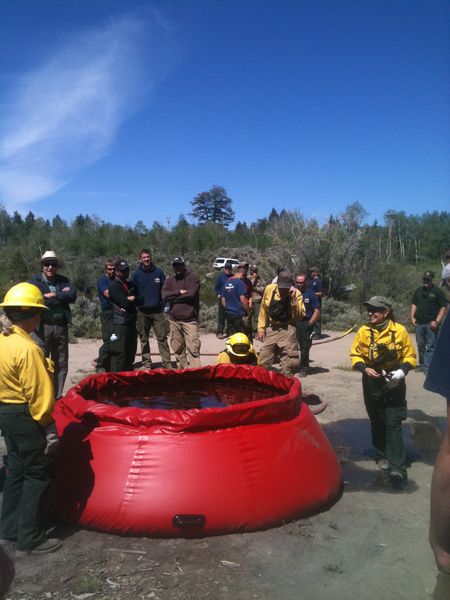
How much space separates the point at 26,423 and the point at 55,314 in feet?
11.6

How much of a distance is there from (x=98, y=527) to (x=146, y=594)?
0.96m

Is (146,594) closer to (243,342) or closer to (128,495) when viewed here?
(128,495)

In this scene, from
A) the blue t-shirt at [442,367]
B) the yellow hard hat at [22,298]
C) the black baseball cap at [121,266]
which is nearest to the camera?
the blue t-shirt at [442,367]

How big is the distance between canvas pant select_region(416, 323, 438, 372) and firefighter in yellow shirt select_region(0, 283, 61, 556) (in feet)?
25.0

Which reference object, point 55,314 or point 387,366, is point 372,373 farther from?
point 55,314

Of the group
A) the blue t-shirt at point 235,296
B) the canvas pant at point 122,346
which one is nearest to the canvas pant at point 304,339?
the blue t-shirt at point 235,296

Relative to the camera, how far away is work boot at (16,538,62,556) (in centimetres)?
373

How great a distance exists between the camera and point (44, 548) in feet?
12.3

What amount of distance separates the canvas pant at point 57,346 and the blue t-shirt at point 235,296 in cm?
402

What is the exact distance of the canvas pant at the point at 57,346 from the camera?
23.3 feet

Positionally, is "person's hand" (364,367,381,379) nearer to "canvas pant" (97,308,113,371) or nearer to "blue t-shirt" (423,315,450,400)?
"blue t-shirt" (423,315,450,400)

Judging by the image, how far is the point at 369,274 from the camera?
22969 millimetres

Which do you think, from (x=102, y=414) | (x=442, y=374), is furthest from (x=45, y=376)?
(x=442, y=374)

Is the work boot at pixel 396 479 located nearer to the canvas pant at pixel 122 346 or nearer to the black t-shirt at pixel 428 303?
the canvas pant at pixel 122 346
